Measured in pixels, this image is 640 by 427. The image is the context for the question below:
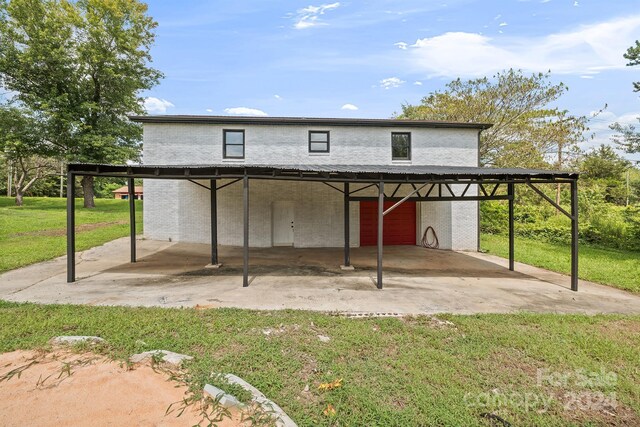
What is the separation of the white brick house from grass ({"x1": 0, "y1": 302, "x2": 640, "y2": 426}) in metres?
8.44

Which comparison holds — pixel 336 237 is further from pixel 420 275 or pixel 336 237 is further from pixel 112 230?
pixel 112 230

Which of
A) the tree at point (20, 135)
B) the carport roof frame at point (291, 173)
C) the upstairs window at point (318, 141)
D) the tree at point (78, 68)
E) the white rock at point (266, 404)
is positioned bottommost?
the white rock at point (266, 404)

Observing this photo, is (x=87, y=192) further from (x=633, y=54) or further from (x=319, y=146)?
(x=633, y=54)

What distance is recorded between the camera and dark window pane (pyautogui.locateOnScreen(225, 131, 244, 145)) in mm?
13930

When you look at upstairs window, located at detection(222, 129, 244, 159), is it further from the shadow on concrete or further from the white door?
the shadow on concrete

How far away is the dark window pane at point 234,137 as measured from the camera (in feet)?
45.7

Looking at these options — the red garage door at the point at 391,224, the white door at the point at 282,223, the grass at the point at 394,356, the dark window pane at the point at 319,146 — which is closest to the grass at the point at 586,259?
the red garage door at the point at 391,224

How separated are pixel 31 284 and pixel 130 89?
21345mm

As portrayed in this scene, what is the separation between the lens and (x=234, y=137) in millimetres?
13945

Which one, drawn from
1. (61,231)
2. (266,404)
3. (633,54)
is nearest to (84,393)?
(266,404)

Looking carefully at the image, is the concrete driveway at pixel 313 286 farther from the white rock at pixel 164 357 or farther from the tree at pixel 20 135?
the tree at pixel 20 135

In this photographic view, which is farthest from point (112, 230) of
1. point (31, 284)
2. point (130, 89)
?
point (130, 89)

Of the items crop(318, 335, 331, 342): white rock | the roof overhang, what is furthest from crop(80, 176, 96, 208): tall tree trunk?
crop(318, 335, 331, 342): white rock

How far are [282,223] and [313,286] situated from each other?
22.7ft
